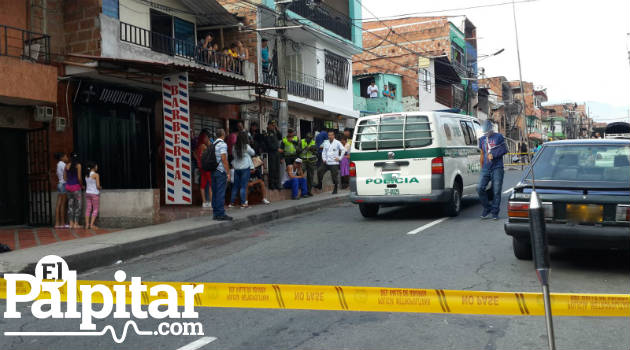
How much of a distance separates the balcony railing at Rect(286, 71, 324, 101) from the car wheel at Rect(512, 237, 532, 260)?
52.3 ft

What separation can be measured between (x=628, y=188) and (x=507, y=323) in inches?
90.9

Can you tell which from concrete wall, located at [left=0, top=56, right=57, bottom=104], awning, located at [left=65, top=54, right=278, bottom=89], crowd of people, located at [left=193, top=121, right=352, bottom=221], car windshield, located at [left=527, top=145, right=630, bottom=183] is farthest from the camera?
crowd of people, located at [left=193, top=121, right=352, bottom=221]

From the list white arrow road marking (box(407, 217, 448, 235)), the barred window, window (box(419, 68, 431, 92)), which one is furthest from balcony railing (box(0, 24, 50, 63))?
→ window (box(419, 68, 431, 92))

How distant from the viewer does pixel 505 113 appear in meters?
63.9

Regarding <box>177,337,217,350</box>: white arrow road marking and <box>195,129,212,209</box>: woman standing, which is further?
<box>195,129,212,209</box>: woman standing

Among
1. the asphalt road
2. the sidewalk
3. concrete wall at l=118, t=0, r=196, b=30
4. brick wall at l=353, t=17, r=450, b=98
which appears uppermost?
brick wall at l=353, t=17, r=450, b=98

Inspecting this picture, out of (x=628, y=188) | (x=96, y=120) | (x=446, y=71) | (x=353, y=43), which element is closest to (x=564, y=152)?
(x=628, y=188)

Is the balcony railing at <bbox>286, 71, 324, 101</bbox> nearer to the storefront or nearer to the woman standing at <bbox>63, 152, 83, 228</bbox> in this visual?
the storefront

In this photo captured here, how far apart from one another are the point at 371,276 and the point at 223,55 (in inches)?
455

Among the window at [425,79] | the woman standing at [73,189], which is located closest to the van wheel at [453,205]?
the woman standing at [73,189]

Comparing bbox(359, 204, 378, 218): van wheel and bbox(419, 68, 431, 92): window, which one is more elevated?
bbox(419, 68, 431, 92): window

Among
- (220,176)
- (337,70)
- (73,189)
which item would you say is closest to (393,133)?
(220,176)

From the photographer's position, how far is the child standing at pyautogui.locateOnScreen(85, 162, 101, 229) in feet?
35.8

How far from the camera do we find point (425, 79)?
40531 mm
